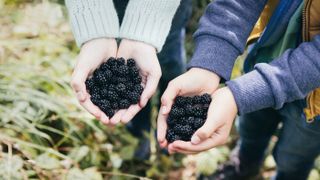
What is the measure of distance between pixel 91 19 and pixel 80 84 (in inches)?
10.3

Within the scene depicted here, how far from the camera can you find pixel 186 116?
53.4 inches

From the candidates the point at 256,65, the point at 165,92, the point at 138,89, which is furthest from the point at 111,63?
the point at 256,65

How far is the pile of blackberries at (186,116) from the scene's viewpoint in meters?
1.33

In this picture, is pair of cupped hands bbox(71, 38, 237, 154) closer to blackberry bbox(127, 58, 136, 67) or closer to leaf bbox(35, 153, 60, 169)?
blackberry bbox(127, 58, 136, 67)

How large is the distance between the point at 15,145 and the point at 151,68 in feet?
2.57

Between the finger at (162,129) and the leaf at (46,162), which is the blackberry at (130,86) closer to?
the finger at (162,129)

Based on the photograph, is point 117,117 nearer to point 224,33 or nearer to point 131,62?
point 131,62

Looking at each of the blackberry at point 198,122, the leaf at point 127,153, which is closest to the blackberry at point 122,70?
the blackberry at point 198,122

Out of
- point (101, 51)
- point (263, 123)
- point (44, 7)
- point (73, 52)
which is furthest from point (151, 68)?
point (44, 7)

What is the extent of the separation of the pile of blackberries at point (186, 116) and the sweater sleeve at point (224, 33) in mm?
111

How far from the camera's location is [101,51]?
1474 mm

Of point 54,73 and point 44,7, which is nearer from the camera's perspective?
point 54,73

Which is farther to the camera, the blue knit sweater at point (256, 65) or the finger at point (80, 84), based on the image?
the finger at point (80, 84)

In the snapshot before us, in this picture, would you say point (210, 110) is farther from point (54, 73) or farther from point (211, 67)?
point (54, 73)
